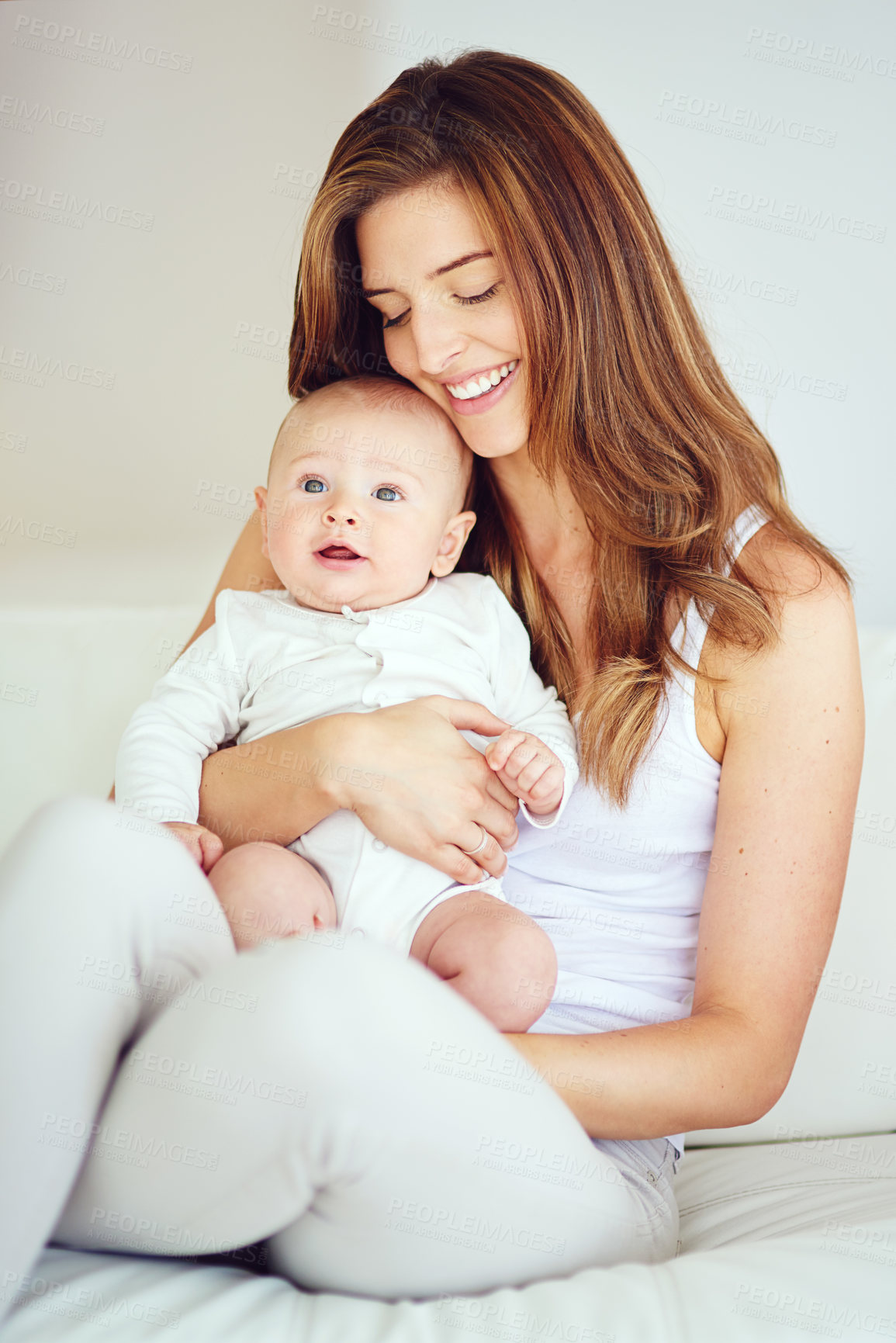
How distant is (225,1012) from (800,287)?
71.4 inches

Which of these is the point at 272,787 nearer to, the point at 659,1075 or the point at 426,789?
the point at 426,789

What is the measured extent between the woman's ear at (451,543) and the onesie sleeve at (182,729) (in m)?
0.29

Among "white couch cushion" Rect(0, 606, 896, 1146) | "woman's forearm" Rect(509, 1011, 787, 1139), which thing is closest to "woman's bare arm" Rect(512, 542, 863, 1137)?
"woman's forearm" Rect(509, 1011, 787, 1139)

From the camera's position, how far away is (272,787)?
1.23m

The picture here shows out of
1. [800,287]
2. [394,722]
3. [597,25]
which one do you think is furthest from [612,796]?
[597,25]

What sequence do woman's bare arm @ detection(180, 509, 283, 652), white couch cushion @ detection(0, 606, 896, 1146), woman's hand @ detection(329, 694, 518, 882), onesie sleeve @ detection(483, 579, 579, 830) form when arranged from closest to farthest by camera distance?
woman's hand @ detection(329, 694, 518, 882) → onesie sleeve @ detection(483, 579, 579, 830) → white couch cushion @ detection(0, 606, 896, 1146) → woman's bare arm @ detection(180, 509, 283, 652)

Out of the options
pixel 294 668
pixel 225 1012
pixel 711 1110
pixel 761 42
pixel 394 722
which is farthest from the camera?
pixel 761 42

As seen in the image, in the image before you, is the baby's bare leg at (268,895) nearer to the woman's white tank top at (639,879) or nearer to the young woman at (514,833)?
the young woman at (514,833)

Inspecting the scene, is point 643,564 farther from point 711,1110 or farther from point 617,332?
point 711,1110

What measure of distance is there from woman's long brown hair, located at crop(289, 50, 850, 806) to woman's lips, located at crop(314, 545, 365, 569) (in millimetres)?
306

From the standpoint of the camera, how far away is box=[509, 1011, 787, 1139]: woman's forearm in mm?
1045

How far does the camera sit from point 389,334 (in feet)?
4.86

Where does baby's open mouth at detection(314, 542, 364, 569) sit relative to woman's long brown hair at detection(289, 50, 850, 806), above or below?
below

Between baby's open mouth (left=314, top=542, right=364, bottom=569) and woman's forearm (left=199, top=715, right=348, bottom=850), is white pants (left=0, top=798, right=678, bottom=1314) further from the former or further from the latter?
baby's open mouth (left=314, top=542, right=364, bottom=569)
